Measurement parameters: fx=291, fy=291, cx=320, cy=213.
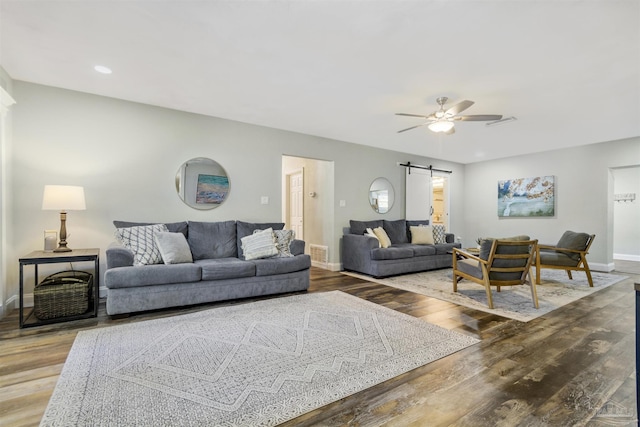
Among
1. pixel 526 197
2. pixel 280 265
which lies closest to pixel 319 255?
pixel 280 265

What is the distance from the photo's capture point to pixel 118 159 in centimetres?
371

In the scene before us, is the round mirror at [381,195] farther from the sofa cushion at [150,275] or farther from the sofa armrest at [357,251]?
the sofa cushion at [150,275]

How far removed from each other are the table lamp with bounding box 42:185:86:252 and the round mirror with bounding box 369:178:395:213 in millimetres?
4789

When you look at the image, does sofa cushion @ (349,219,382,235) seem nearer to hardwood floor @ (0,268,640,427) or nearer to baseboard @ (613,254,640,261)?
hardwood floor @ (0,268,640,427)

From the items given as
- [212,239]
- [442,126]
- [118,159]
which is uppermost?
[442,126]

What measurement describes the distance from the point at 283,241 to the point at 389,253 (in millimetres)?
1879

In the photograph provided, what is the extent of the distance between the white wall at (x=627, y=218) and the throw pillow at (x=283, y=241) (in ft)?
27.2

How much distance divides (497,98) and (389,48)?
1896 mm

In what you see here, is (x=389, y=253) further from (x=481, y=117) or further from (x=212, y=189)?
(x=212, y=189)

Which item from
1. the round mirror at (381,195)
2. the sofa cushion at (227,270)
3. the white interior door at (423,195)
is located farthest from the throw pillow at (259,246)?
the white interior door at (423,195)

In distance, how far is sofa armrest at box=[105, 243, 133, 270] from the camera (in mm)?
2938

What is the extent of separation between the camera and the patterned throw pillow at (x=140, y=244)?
3213 millimetres

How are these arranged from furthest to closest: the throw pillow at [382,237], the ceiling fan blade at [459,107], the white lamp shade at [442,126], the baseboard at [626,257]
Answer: the baseboard at [626,257] < the throw pillow at [382,237] < the white lamp shade at [442,126] < the ceiling fan blade at [459,107]

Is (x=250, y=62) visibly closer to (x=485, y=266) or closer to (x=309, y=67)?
(x=309, y=67)
